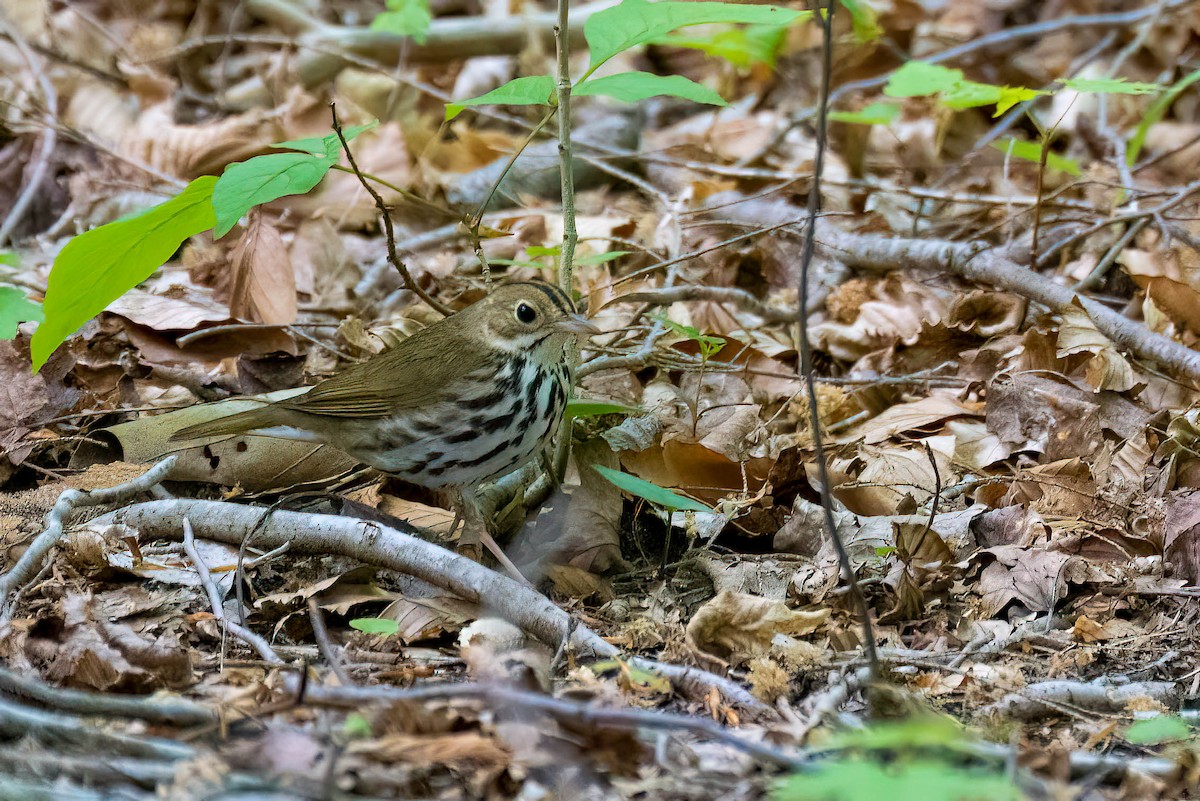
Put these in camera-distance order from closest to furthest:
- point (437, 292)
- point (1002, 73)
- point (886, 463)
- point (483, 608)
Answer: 1. point (483, 608)
2. point (886, 463)
3. point (437, 292)
4. point (1002, 73)

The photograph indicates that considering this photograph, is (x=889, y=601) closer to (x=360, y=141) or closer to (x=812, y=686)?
(x=812, y=686)

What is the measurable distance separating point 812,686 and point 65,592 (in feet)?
6.73

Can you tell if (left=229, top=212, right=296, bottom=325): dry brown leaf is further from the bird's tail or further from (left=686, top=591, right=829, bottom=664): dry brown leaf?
(left=686, top=591, right=829, bottom=664): dry brown leaf

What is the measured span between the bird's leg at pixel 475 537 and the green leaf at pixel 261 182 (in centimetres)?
124

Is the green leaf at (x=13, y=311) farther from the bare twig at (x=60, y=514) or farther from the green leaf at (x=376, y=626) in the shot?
the green leaf at (x=376, y=626)

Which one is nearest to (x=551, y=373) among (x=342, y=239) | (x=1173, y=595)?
(x=1173, y=595)

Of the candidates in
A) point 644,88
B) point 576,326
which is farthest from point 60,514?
point 644,88

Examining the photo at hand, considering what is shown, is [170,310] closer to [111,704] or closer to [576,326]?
[576,326]

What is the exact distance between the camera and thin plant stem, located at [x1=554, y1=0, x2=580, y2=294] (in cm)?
347

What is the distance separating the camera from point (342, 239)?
6059 millimetres

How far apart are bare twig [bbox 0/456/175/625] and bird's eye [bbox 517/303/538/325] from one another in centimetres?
128

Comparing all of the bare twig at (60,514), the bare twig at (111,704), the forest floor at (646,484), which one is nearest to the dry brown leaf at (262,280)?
the forest floor at (646,484)

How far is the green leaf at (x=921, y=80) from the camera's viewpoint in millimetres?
4887

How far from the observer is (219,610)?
3164 millimetres
